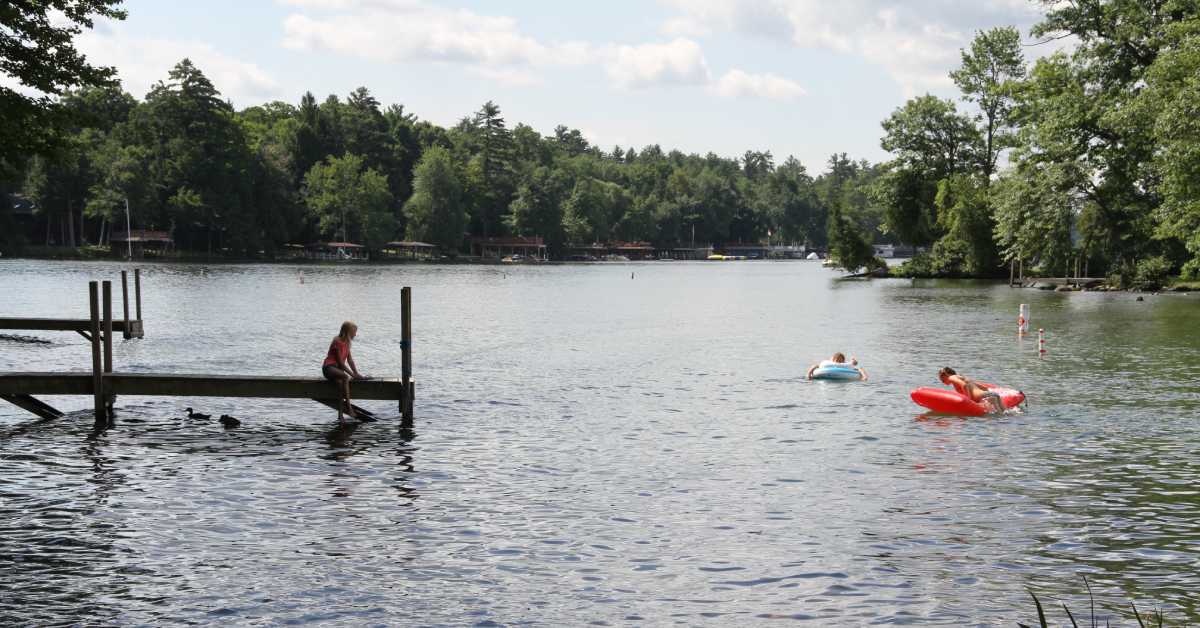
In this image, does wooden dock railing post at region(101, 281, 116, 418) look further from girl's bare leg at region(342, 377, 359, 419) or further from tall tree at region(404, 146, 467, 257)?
tall tree at region(404, 146, 467, 257)

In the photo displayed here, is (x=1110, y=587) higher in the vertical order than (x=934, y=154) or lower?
lower

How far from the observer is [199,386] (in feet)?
73.3

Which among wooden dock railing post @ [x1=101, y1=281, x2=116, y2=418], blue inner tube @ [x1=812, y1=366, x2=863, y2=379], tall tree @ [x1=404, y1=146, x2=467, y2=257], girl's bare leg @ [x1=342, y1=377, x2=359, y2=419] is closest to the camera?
girl's bare leg @ [x1=342, y1=377, x2=359, y2=419]

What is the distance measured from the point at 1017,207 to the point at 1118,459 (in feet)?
204

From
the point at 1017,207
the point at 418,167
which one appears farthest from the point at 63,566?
the point at 418,167

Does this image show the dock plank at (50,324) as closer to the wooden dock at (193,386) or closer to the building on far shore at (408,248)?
the wooden dock at (193,386)

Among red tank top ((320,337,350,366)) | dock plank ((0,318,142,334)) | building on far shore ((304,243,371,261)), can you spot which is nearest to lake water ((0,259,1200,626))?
red tank top ((320,337,350,366))

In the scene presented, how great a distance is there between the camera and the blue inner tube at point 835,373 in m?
30.7

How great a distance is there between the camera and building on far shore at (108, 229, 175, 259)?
15088 cm

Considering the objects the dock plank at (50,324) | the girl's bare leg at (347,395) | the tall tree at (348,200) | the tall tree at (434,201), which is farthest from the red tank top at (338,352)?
the tall tree at (434,201)

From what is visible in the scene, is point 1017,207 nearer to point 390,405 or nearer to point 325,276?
point 390,405

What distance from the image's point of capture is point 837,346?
142ft

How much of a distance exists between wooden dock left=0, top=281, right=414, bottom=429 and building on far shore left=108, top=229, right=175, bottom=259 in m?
136

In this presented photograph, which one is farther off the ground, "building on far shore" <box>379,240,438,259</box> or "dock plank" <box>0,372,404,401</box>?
"building on far shore" <box>379,240,438,259</box>
